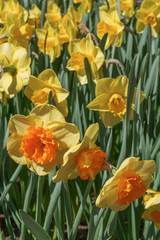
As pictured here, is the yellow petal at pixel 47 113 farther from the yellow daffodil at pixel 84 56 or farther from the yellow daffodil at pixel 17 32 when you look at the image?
the yellow daffodil at pixel 17 32

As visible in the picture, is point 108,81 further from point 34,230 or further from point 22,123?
Result: point 34,230

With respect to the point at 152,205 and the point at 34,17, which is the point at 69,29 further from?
the point at 152,205

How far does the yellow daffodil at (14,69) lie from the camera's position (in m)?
1.18

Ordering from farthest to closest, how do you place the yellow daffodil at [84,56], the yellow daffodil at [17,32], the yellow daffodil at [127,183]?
the yellow daffodil at [17,32]
the yellow daffodil at [84,56]
the yellow daffodil at [127,183]

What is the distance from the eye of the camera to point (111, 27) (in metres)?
1.72

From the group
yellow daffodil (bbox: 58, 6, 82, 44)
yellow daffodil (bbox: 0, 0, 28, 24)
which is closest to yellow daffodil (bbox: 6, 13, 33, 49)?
yellow daffodil (bbox: 58, 6, 82, 44)

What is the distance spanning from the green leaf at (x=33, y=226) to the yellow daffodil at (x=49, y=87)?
339 millimetres

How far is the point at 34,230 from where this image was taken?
38.9 inches

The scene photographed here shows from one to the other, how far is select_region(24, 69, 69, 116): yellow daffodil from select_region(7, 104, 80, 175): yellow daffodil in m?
0.20

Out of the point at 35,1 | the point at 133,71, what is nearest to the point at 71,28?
the point at 133,71

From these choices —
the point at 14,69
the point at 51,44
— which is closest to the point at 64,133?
the point at 14,69

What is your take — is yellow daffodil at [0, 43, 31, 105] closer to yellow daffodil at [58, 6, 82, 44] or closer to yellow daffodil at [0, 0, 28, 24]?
yellow daffodil at [58, 6, 82, 44]

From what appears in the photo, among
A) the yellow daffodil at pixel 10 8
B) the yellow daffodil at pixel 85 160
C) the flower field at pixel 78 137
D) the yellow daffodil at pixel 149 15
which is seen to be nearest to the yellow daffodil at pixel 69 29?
the flower field at pixel 78 137

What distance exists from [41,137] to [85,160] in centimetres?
12
